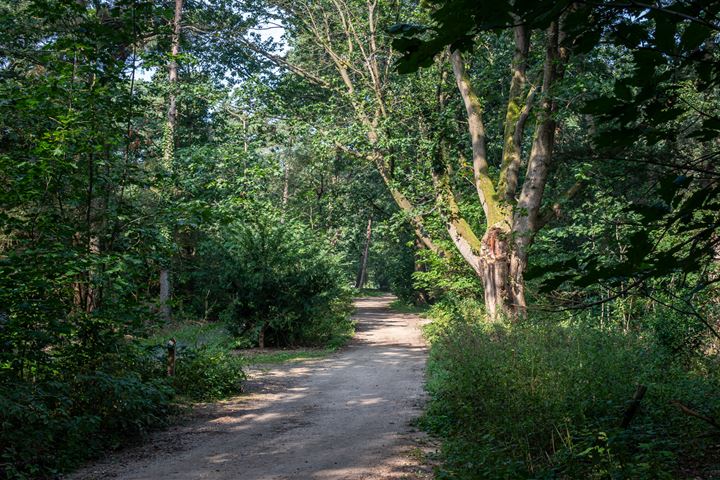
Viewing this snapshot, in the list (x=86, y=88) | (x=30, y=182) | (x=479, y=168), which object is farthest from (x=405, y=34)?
(x=479, y=168)

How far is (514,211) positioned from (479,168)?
2475mm

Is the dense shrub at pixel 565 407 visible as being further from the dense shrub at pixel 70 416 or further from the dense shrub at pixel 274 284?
the dense shrub at pixel 274 284

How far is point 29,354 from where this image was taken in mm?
6023

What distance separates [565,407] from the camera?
20.0 feet

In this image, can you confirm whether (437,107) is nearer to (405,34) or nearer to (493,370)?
(493,370)

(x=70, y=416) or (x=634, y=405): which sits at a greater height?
(x=634, y=405)

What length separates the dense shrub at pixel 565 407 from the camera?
4.92 metres

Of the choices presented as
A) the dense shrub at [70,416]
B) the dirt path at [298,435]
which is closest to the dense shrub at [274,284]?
the dirt path at [298,435]

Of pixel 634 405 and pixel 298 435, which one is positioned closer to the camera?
pixel 634 405

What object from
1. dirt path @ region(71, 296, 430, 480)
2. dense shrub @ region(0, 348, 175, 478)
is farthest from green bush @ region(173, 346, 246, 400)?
dense shrub @ region(0, 348, 175, 478)

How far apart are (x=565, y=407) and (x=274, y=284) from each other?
12.1 m

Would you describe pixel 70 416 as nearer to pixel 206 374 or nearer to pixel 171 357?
pixel 171 357

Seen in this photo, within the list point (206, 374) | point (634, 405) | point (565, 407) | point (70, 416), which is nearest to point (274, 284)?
point (206, 374)

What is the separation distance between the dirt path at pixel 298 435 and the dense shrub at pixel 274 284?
13.1 feet
